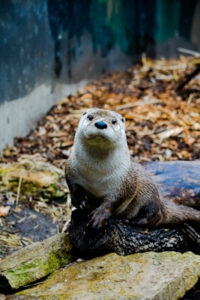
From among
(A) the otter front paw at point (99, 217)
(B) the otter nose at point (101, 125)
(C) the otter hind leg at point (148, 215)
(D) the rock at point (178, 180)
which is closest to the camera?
(B) the otter nose at point (101, 125)

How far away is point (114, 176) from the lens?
9.55 feet

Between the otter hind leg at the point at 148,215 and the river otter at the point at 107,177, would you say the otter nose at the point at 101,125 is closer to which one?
the river otter at the point at 107,177

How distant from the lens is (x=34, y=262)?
2891mm

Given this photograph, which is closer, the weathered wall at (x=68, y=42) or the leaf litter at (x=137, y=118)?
the weathered wall at (x=68, y=42)

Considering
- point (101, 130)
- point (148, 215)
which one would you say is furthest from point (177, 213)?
point (101, 130)

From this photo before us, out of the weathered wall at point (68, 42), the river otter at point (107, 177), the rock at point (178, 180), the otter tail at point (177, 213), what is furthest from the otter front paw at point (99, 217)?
the weathered wall at point (68, 42)

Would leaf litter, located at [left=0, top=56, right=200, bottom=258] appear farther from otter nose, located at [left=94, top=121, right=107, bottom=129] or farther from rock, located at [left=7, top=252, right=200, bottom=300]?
Result: otter nose, located at [left=94, top=121, right=107, bottom=129]

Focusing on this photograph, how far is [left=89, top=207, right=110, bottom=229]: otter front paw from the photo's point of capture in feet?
9.43

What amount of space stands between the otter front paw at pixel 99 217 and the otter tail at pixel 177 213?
0.54 meters

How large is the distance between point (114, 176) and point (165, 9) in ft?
20.6

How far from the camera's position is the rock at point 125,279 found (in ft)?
8.14

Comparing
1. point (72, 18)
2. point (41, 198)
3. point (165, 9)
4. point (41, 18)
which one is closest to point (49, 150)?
point (41, 198)

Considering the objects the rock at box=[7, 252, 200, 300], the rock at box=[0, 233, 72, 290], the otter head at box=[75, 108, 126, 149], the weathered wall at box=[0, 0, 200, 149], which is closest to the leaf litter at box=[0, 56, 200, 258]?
→ the weathered wall at box=[0, 0, 200, 149]

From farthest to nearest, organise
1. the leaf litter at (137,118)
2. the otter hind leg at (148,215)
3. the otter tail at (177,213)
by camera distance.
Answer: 1. the leaf litter at (137,118)
2. the otter tail at (177,213)
3. the otter hind leg at (148,215)
